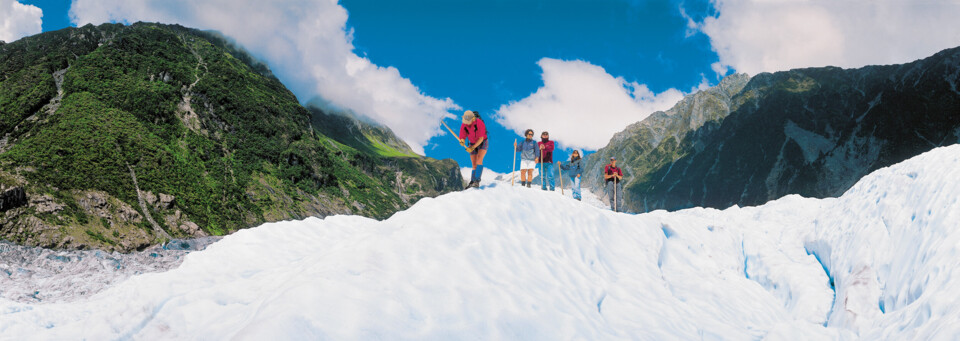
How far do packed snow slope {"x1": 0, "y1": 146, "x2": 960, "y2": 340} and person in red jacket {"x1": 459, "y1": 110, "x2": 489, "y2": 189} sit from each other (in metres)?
1.92

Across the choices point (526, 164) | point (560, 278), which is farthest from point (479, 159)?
point (560, 278)

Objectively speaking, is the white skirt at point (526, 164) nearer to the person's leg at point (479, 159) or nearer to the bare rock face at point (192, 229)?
the person's leg at point (479, 159)

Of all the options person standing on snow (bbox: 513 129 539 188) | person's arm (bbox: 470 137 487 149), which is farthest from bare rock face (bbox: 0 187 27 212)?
person's arm (bbox: 470 137 487 149)

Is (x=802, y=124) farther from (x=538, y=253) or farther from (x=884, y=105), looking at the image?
(x=538, y=253)

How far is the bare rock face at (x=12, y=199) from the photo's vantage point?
203 ft

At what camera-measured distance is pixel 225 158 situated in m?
122

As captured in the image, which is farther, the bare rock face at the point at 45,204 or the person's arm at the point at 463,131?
the bare rock face at the point at 45,204

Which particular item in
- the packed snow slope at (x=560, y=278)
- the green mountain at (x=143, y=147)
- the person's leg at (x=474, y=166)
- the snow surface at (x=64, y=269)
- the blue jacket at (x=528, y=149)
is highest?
the green mountain at (x=143, y=147)

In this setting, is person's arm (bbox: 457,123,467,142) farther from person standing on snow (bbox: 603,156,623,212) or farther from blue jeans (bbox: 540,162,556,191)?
person standing on snow (bbox: 603,156,623,212)

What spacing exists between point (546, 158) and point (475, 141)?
228 inches

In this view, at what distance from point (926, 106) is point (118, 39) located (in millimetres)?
245471

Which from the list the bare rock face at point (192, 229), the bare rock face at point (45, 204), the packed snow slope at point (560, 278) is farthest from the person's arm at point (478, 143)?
the bare rock face at point (192, 229)

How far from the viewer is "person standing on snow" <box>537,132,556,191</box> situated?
60.4ft

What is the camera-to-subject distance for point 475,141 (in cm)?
1366
